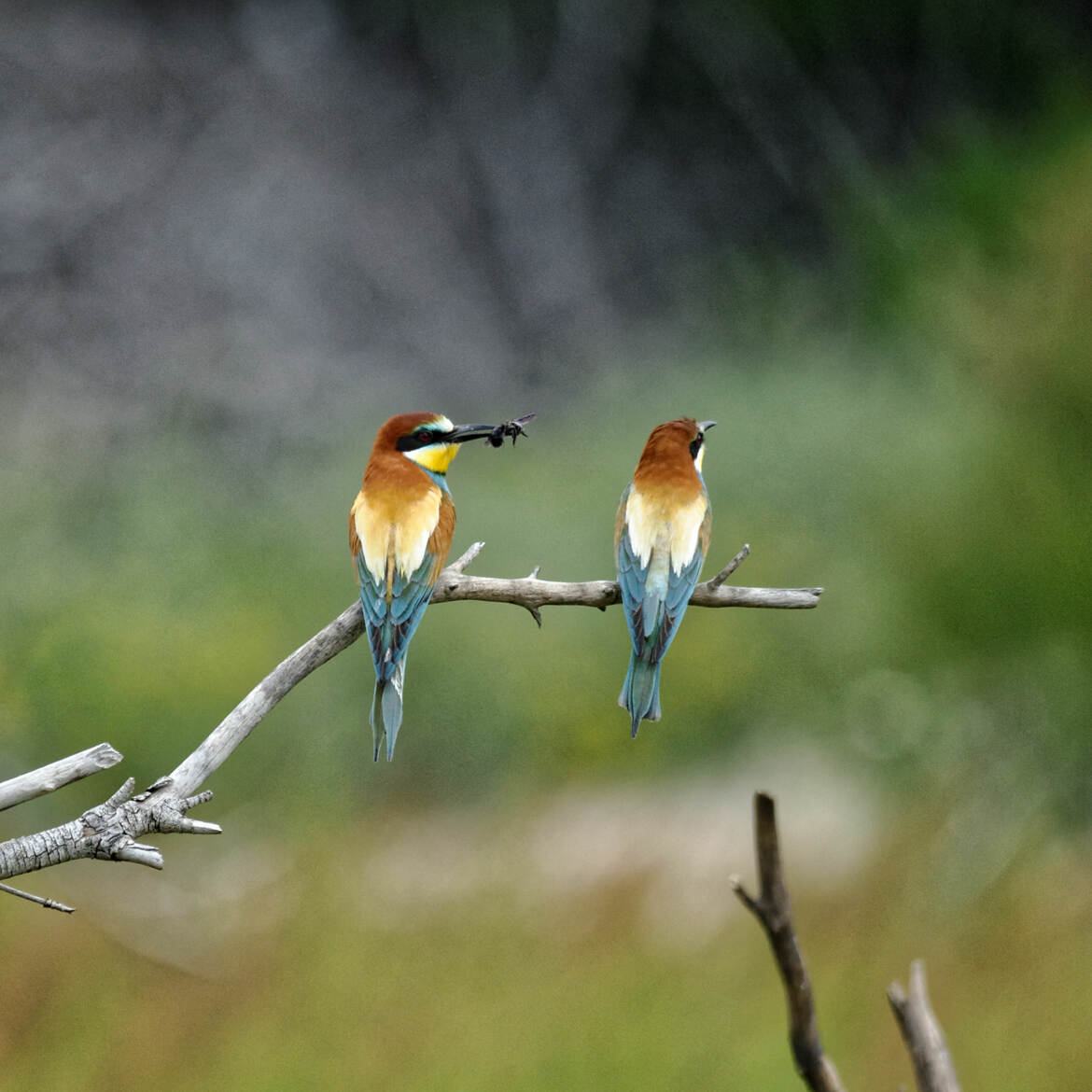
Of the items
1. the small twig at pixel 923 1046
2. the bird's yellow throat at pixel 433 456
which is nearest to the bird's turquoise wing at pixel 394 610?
the bird's yellow throat at pixel 433 456

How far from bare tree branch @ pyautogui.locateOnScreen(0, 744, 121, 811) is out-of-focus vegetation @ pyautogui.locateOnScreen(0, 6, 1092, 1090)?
1.58 meters

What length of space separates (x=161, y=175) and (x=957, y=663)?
8.17ft

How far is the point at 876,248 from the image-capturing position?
10.3 feet

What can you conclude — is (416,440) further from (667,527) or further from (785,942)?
(785,942)

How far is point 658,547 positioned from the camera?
77 centimetres

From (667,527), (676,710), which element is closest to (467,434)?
(667,527)

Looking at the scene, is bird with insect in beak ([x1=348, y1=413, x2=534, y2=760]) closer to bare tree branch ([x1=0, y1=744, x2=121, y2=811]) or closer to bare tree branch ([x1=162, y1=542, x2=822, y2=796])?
bare tree branch ([x1=162, y1=542, x2=822, y2=796])

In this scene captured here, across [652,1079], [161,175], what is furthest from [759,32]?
[652,1079]

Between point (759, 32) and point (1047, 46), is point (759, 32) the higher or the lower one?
the higher one

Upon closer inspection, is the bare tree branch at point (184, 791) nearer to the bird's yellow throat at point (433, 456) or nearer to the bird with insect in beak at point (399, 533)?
the bird with insect in beak at point (399, 533)

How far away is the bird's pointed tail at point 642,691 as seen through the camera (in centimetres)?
65

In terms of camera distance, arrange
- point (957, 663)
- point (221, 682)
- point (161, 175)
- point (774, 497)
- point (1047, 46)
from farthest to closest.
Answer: point (161, 175) < point (1047, 46) < point (774, 497) < point (957, 663) < point (221, 682)

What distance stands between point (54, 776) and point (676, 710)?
226 cm

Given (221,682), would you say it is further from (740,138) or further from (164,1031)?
(740,138)
